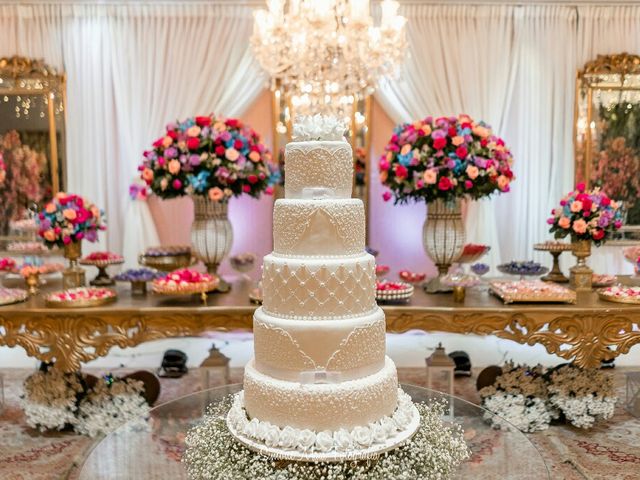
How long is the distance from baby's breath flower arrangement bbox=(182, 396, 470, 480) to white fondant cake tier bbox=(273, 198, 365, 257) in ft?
2.46

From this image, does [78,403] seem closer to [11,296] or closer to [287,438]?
[11,296]

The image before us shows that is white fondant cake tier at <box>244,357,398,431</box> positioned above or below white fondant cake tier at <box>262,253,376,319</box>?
below

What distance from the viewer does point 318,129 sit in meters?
2.29

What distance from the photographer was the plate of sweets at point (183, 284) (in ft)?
12.3

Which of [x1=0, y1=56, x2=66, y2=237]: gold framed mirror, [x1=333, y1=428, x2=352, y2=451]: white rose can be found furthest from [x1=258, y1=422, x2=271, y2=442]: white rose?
[x1=0, y1=56, x2=66, y2=237]: gold framed mirror

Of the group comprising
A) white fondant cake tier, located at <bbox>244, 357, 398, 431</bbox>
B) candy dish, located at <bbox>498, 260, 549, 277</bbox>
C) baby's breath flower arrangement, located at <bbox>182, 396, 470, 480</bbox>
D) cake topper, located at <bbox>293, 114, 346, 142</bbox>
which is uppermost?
cake topper, located at <bbox>293, 114, 346, 142</bbox>

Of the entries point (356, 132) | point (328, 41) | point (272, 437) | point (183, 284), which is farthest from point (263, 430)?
point (356, 132)

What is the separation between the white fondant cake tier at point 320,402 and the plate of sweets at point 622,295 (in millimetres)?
2159

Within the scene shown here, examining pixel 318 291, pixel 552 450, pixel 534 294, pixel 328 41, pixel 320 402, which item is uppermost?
pixel 328 41

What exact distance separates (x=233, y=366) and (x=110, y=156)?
8.90 ft

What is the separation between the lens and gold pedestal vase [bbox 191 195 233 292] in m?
4.12

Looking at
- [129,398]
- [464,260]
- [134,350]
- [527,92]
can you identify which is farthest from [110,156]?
[527,92]

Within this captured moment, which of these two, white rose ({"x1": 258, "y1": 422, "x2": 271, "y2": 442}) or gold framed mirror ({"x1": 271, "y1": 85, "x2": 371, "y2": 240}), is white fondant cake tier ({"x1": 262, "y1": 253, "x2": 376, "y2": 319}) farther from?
gold framed mirror ({"x1": 271, "y1": 85, "x2": 371, "y2": 240})

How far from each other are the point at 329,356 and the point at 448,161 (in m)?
2.07
